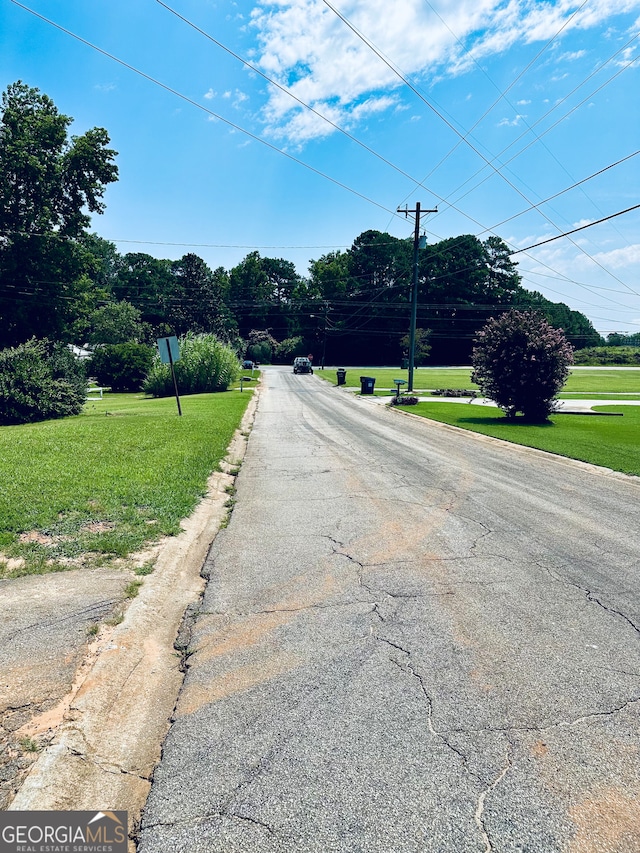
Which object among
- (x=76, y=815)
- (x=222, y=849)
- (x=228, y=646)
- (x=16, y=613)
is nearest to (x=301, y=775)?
(x=222, y=849)

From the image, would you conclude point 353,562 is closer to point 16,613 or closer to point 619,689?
point 619,689

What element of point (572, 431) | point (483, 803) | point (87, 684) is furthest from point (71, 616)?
point (572, 431)

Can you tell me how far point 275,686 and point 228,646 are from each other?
2.10 ft

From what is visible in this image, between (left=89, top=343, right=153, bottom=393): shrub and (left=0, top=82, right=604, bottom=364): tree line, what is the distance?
12.4 feet

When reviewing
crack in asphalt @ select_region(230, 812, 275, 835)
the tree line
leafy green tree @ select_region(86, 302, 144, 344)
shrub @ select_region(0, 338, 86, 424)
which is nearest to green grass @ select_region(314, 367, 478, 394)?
the tree line

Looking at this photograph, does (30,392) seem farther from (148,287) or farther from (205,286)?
(148,287)

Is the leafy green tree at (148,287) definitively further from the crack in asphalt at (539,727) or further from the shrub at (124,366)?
the crack in asphalt at (539,727)

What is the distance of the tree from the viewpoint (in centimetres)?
3791

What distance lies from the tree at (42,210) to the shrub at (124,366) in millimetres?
3969

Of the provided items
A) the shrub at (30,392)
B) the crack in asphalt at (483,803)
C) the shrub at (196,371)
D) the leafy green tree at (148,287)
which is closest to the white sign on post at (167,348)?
the shrub at (30,392)

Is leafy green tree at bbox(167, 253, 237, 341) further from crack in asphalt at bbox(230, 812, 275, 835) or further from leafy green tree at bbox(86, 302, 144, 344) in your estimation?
crack in asphalt at bbox(230, 812, 275, 835)

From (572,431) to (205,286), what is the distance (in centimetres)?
7303

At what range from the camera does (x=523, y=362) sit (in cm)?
1822

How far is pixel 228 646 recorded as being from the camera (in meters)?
3.81
